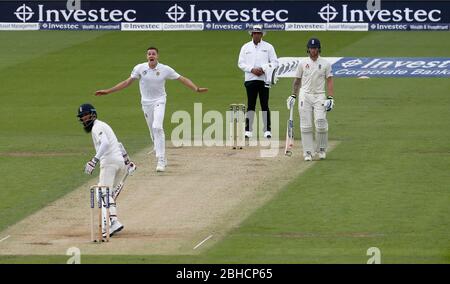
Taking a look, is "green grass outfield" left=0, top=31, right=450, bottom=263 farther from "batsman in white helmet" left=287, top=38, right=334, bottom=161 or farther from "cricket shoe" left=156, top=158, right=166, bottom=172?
"cricket shoe" left=156, top=158, right=166, bottom=172

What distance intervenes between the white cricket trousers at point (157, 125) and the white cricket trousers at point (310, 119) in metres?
2.51

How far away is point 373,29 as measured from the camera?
47.0 m

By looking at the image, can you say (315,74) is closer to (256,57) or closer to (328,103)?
(328,103)

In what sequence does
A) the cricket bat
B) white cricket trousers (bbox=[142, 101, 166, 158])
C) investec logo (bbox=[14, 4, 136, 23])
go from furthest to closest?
investec logo (bbox=[14, 4, 136, 23]) < the cricket bat < white cricket trousers (bbox=[142, 101, 166, 158])

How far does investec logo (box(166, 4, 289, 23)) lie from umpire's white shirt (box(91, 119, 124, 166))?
27.0m

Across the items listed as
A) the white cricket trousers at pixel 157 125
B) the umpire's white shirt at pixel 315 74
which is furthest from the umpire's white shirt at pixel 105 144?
the umpire's white shirt at pixel 315 74

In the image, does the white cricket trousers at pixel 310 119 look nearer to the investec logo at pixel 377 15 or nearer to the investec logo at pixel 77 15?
the investec logo at pixel 377 15

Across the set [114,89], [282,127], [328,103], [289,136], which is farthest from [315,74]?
[282,127]

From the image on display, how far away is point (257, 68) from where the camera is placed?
27.5m

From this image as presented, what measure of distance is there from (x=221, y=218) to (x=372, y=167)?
494 cm

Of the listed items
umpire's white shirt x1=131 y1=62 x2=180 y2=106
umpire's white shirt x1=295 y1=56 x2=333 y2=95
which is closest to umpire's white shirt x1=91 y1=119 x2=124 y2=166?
umpire's white shirt x1=131 y1=62 x2=180 y2=106

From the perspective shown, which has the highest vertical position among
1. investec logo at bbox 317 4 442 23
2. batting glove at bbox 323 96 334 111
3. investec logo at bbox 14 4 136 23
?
investec logo at bbox 14 4 136 23

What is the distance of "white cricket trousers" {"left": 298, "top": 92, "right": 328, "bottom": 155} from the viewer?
24.9m
